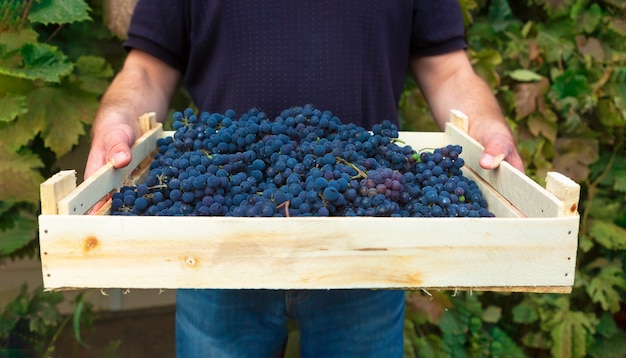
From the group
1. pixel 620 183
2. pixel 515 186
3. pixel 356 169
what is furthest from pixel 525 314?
pixel 356 169

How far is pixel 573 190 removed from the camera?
33.4 inches

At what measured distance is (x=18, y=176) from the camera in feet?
5.34

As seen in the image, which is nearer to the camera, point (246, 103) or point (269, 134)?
point (269, 134)

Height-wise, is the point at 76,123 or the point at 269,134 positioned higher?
the point at 269,134

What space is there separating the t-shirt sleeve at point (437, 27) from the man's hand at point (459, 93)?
0.9 inches

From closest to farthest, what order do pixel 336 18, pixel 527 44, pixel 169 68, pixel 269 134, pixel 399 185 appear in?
pixel 399 185, pixel 269 134, pixel 336 18, pixel 169 68, pixel 527 44

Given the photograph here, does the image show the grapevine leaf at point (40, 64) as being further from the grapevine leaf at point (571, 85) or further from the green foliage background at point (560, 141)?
the grapevine leaf at point (571, 85)

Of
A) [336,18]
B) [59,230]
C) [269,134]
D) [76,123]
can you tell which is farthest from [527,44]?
[59,230]

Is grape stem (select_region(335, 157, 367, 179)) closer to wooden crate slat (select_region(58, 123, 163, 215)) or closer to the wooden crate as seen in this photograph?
the wooden crate

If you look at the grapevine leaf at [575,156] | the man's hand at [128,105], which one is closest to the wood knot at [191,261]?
the man's hand at [128,105]

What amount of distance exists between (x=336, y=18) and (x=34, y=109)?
870 millimetres

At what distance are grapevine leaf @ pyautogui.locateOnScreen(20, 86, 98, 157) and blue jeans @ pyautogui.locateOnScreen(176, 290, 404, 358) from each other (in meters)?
0.60

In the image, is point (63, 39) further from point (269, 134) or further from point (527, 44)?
point (527, 44)

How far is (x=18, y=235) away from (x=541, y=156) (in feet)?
5.78
